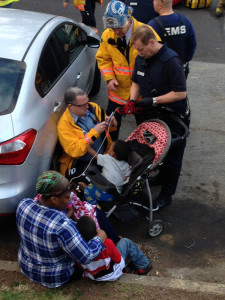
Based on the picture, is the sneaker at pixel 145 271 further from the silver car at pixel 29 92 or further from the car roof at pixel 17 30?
the car roof at pixel 17 30

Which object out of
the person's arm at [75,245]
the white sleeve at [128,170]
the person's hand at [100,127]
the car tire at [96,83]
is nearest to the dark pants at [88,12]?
the car tire at [96,83]

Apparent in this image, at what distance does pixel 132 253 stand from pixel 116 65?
6.98 feet

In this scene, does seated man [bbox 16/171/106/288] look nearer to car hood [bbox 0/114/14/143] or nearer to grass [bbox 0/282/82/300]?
grass [bbox 0/282/82/300]

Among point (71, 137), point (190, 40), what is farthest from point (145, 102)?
point (190, 40)

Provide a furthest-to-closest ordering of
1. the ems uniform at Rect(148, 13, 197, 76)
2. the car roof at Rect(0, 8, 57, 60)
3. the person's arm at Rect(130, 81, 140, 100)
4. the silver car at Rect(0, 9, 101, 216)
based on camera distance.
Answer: the ems uniform at Rect(148, 13, 197, 76) < the person's arm at Rect(130, 81, 140, 100) < the car roof at Rect(0, 8, 57, 60) < the silver car at Rect(0, 9, 101, 216)

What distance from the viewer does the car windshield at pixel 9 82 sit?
3.57m

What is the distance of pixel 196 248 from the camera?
398cm

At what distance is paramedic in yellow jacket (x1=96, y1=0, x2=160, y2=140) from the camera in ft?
13.9

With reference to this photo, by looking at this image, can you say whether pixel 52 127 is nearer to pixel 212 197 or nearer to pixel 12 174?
pixel 12 174

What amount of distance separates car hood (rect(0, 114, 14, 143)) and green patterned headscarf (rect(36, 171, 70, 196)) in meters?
0.58

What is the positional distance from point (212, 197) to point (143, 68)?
5.66 ft

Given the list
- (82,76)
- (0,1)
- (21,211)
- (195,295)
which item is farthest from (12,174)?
(0,1)

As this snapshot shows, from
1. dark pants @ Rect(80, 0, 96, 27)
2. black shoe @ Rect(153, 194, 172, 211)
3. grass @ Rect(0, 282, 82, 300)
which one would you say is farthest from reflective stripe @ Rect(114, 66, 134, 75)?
dark pants @ Rect(80, 0, 96, 27)

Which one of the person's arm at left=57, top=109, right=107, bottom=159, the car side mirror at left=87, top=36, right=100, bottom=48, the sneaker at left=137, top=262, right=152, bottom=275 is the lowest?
the sneaker at left=137, top=262, right=152, bottom=275
